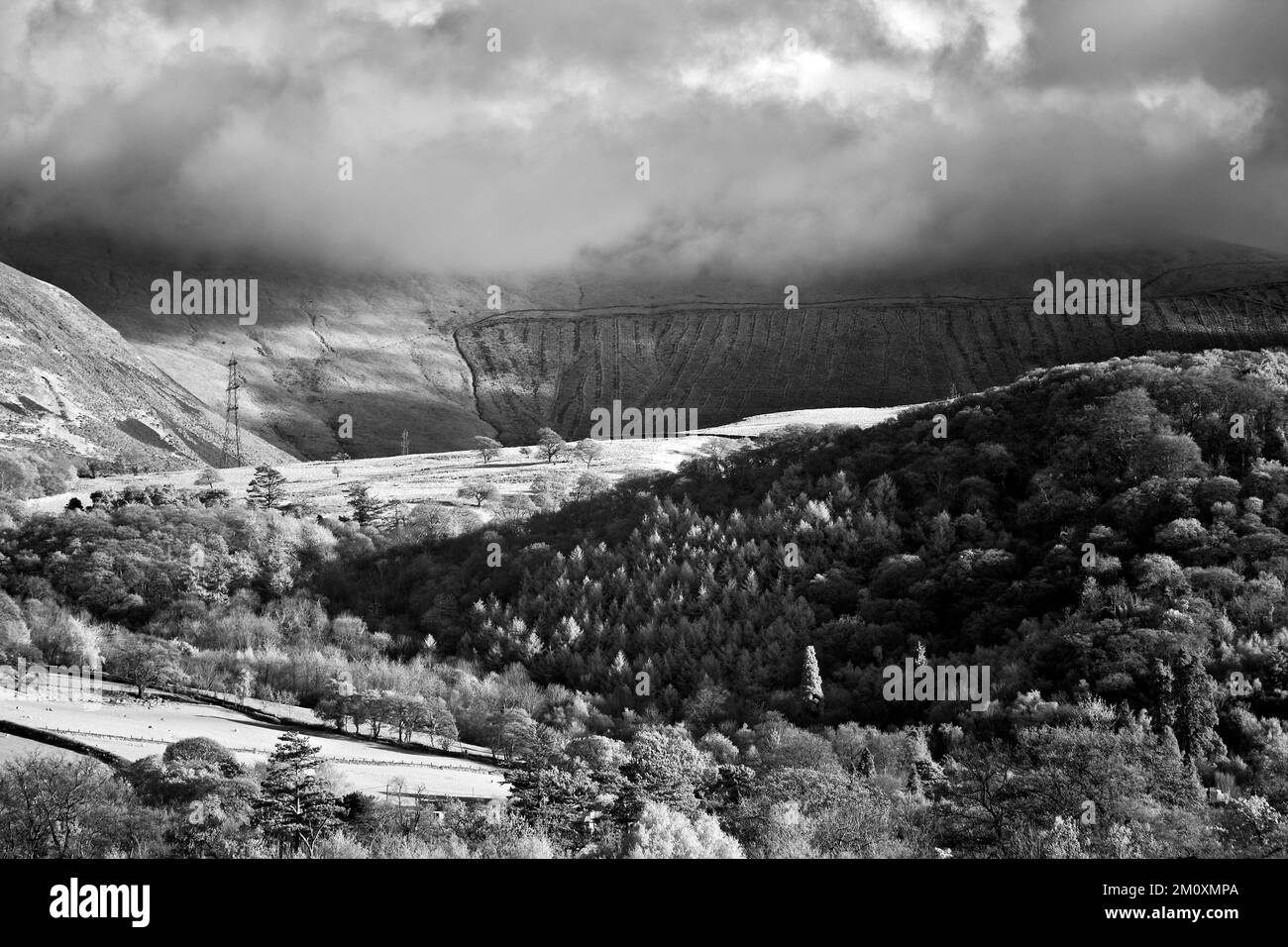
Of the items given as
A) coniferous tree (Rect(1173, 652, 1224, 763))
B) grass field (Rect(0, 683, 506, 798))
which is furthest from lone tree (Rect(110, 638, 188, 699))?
coniferous tree (Rect(1173, 652, 1224, 763))

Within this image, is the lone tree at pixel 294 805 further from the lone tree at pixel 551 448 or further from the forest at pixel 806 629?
the lone tree at pixel 551 448

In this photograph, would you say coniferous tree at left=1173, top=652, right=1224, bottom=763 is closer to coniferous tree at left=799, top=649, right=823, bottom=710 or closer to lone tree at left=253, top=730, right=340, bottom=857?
coniferous tree at left=799, top=649, right=823, bottom=710

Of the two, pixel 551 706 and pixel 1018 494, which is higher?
pixel 1018 494
